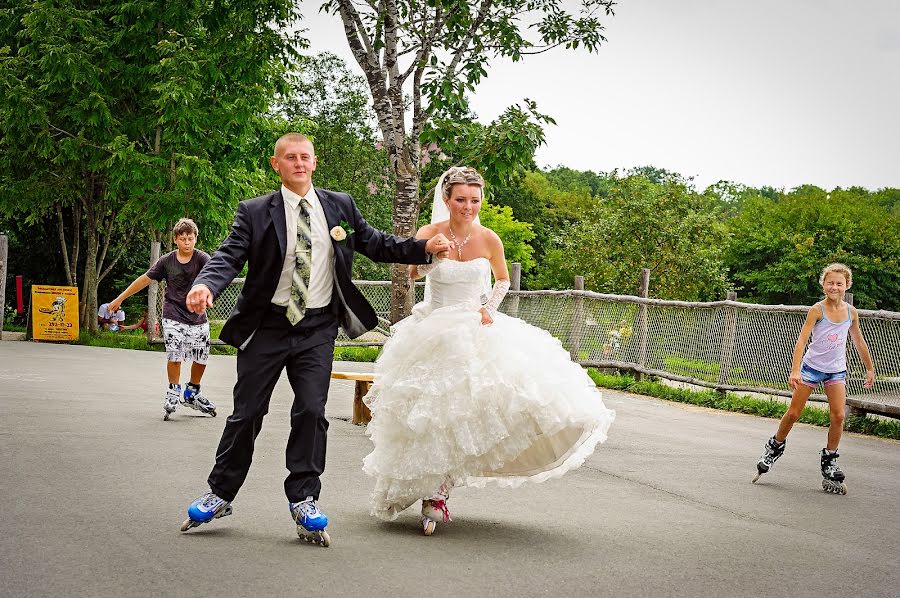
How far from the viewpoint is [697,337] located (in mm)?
18078

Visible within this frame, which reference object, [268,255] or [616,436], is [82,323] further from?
[268,255]

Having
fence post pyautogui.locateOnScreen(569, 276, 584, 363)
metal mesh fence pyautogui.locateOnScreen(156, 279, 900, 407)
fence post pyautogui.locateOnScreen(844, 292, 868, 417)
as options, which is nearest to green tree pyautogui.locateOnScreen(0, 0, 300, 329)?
metal mesh fence pyautogui.locateOnScreen(156, 279, 900, 407)

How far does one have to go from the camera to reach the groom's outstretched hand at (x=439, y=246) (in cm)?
627

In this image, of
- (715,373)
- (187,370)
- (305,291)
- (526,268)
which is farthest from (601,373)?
(526,268)

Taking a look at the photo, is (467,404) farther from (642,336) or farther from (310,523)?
(642,336)

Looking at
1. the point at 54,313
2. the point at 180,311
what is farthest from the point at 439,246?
the point at 54,313

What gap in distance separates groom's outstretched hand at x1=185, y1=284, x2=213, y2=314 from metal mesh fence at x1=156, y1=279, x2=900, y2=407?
10736 mm

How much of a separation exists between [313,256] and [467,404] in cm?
128

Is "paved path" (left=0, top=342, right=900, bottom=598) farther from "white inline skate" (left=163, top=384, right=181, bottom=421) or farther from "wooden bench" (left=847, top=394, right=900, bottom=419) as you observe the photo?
"wooden bench" (left=847, top=394, right=900, bottom=419)

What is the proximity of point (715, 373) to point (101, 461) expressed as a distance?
11.7 metres

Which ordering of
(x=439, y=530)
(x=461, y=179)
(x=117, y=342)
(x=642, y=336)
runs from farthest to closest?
(x=117, y=342) → (x=642, y=336) → (x=461, y=179) → (x=439, y=530)

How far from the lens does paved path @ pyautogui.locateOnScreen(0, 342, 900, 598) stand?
511 centimetres

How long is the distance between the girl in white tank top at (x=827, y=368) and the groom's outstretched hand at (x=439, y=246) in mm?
4103

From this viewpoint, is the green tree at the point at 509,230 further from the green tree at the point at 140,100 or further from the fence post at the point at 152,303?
the fence post at the point at 152,303
